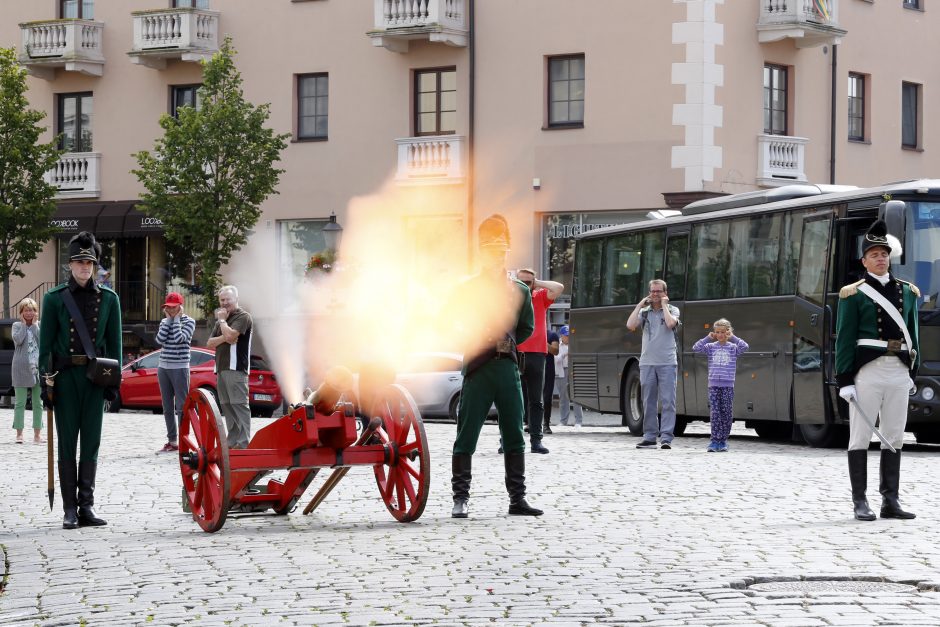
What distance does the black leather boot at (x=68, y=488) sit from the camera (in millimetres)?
11969

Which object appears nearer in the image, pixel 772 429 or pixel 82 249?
pixel 82 249

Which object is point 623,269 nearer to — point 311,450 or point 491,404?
point 491,404

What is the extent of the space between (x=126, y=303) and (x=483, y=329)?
31.3 meters

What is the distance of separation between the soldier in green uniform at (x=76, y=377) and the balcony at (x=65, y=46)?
30.4m

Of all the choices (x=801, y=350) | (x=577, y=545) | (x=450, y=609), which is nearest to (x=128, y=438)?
(x=801, y=350)

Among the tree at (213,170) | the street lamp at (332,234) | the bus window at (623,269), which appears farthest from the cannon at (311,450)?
the tree at (213,170)

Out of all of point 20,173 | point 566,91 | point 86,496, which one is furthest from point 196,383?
point 86,496

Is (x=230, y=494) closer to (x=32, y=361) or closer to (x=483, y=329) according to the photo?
(x=483, y=329)

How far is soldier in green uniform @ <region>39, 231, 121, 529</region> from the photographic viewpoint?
39.6ft

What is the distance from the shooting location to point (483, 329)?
12.2 m

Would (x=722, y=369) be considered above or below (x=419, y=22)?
below

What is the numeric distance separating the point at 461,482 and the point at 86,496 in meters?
2.60

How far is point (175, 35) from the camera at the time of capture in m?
40.2

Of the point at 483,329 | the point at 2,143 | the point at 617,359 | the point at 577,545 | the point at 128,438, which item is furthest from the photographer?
the point at 2,143
